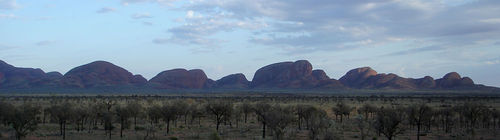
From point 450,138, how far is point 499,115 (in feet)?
58.0

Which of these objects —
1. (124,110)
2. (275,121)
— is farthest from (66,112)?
(275,121)

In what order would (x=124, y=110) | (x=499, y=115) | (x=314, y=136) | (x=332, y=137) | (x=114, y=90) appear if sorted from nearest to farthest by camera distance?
(x=332, y=137), (x=314, y=136), (x=124, y=110), (x=499, y=115), (x=114, y=90)

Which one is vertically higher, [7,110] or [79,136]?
[7,110]

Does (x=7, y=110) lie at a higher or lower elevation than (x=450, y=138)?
higher

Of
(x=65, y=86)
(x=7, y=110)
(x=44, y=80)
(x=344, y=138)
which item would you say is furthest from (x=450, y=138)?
(x=44, y=80)

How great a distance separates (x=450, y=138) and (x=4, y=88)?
202318 millimetres

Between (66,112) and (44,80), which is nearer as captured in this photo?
(66,112)

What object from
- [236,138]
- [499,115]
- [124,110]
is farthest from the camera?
[499,115]

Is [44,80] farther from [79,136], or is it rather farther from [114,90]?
[79,136]

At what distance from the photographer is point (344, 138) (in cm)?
3494

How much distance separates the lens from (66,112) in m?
35.3

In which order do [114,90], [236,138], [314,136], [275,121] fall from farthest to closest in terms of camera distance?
[114,90], [236,138], [275,121], [314,136]

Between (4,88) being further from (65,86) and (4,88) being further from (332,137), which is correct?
(332,137)

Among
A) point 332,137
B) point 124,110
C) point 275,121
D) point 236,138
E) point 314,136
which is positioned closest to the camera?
point 332,137
